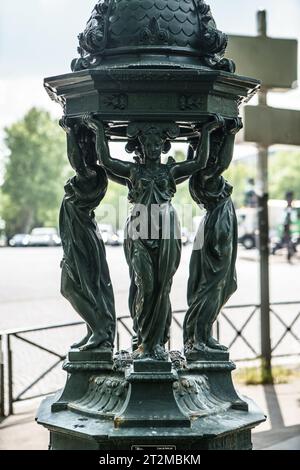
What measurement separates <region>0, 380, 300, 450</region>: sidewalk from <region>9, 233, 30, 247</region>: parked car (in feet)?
51.8

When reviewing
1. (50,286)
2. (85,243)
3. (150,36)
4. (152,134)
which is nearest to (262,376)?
(85,243)

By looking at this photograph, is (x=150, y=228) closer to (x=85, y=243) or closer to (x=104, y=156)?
(x=104, y=156)

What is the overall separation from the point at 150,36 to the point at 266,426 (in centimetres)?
444

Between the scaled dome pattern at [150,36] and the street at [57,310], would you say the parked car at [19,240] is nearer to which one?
the street at [57,310]

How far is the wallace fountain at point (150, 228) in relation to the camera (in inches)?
142

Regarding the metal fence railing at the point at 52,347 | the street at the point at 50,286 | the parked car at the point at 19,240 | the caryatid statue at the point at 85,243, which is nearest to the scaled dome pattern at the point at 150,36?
the caryatid statue at the point at 85,243

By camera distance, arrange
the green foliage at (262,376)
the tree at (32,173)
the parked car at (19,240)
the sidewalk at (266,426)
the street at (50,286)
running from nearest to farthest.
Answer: the sidewalk at (266,426), the green foliage at (262,376), the street at (50,286), the parked car at (19,240), the tree at (32,173)

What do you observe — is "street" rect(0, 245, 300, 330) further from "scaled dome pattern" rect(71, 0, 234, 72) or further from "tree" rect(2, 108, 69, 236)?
"scaled dome pattern" rect(71, 0, 234, 72)

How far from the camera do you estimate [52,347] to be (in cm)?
988

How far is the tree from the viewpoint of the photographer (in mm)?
23578

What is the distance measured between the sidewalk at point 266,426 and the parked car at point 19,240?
1578 cm

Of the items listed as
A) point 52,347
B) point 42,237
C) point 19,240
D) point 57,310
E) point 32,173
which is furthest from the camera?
point 32,173
